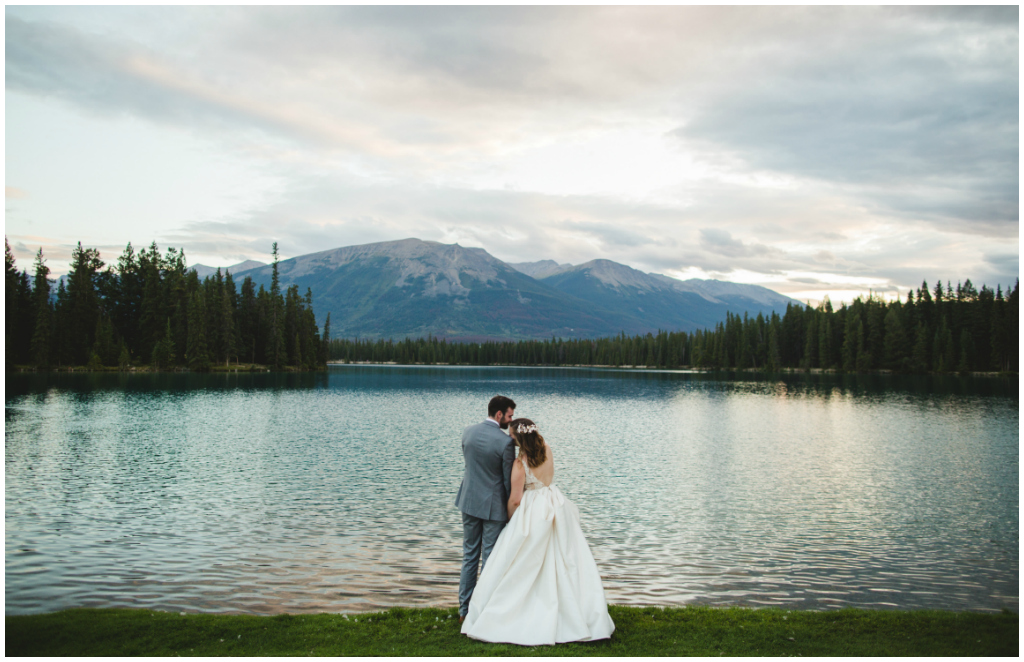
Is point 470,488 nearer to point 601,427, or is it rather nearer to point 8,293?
point 601,427

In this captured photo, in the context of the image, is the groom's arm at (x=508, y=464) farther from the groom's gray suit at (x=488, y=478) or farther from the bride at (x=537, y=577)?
the bride at (x=537, y=577)

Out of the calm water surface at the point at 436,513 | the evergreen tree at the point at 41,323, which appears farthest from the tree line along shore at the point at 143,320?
the calm water surface at the point at 436,513

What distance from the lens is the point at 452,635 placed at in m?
9.62

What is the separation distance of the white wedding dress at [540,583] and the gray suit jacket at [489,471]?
415 millimetres

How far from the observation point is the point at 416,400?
71.4 metres

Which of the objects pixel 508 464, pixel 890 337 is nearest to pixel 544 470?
pixel 508 464

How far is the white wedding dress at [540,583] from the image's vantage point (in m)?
9.43

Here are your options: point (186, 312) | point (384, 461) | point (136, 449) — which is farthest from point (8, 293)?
→ point (384, 461)

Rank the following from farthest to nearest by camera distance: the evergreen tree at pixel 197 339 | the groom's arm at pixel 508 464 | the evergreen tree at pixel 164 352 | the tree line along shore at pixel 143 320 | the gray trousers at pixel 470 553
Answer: the evergreen tree at pixel 197 339 → the evergreen tree at pixel 164 352 → the tree line along shore at pixel 143 320 → the gray trousers at pixel 470 553 → the groom's arm at pixel 508 464

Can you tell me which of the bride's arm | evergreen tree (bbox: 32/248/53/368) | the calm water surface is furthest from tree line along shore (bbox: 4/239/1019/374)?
the bride's arm

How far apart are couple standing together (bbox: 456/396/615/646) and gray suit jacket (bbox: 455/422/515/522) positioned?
0.02m

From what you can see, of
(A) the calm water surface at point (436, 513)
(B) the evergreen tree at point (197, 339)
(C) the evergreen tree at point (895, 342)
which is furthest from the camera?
(C) the evergreen tree at point (895, 342)

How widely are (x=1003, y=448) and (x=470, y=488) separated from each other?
129ft

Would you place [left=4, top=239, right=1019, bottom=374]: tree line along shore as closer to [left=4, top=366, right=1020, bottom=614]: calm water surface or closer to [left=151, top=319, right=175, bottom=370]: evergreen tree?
[left=151, top=319, right=175, bottom=370]: evergreen tree
